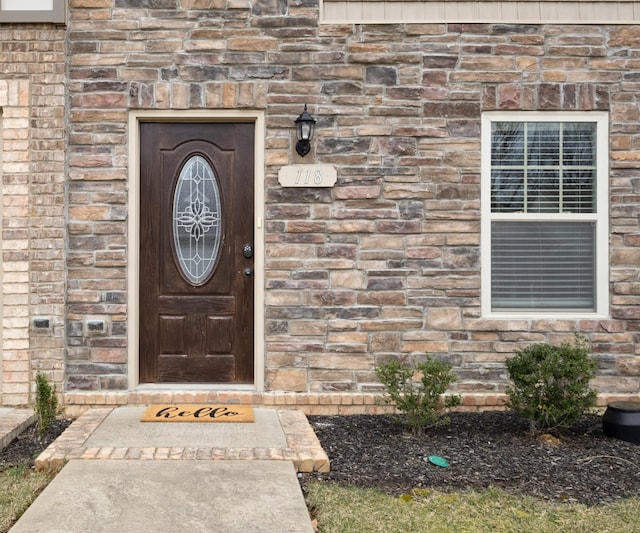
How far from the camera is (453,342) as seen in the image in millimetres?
5551

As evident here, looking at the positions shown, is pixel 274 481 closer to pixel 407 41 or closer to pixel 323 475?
pixel 323 475

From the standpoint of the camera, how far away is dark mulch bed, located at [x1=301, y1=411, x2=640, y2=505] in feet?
12.9

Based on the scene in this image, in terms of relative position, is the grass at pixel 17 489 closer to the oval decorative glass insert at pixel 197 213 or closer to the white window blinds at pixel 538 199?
the oval decorative glass insert at pixel 197 213

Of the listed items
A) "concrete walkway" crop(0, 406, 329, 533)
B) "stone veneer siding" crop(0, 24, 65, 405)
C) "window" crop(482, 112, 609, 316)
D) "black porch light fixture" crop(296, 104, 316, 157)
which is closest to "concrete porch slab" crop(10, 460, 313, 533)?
"concrete walkway" crop(0, 406, 329, 533)

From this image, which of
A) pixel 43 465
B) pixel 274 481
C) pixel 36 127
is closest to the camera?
pixel 274 481

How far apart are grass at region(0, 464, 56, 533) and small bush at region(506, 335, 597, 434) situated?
10.3 ft

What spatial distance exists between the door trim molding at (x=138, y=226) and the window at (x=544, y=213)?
6.09 feet

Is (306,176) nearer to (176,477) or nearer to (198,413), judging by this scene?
(198,413)

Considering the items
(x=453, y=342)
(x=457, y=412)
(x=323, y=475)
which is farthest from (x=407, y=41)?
(x=323, y=475)

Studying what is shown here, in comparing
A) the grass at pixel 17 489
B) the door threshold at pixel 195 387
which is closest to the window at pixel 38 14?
the door threshold at pixel 195 387

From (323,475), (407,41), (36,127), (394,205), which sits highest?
(407,41)

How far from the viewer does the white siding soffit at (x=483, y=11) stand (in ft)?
18.2

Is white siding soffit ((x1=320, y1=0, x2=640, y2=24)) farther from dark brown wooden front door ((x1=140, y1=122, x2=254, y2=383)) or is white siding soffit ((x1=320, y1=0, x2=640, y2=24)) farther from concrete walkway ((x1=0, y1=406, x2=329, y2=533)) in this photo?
concrete walkway ((x1=0, y1=406, x2=329, y2=533))

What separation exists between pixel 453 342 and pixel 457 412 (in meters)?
0.57
